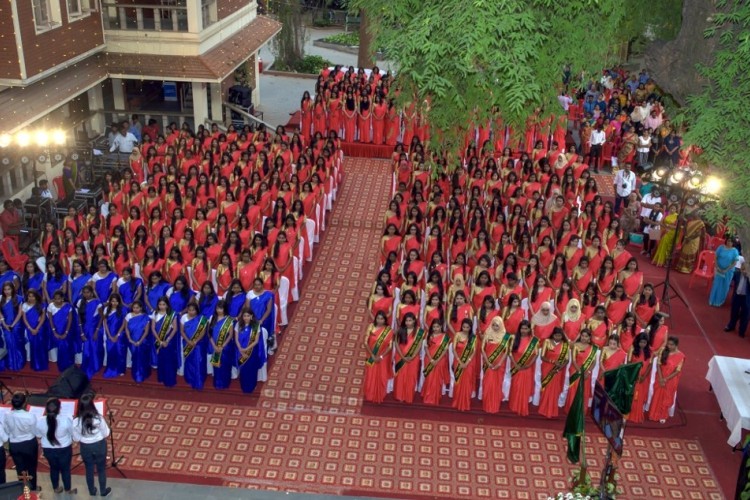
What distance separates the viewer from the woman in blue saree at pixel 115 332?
39.0 feet

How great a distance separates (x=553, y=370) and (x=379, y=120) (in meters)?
12.2

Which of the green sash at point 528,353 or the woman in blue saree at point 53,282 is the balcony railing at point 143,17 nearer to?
the woman in blue saree at point 53,282

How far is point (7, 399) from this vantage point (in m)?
11.7

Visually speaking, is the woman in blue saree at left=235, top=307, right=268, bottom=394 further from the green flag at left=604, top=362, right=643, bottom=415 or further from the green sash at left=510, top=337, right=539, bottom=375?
the green flag at left=604, top=362, right=643, bottom=415

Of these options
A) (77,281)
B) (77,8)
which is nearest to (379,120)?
(77,8)

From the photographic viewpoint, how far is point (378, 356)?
11.6 m

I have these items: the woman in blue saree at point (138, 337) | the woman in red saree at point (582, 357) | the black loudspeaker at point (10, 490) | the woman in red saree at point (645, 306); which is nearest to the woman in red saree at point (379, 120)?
the woman in red saree at point (645, 306)

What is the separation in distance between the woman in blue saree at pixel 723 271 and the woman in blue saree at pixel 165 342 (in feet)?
32.4

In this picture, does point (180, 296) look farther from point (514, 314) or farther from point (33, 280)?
point (514, 314)

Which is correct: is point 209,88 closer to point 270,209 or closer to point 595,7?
point 270,209

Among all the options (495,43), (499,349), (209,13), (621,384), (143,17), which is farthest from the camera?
(209,13)

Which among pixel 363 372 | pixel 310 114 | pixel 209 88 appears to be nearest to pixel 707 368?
pixel 363 372

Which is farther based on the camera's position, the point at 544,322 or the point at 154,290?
the point at 154,290

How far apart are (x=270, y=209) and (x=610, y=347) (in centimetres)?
749
